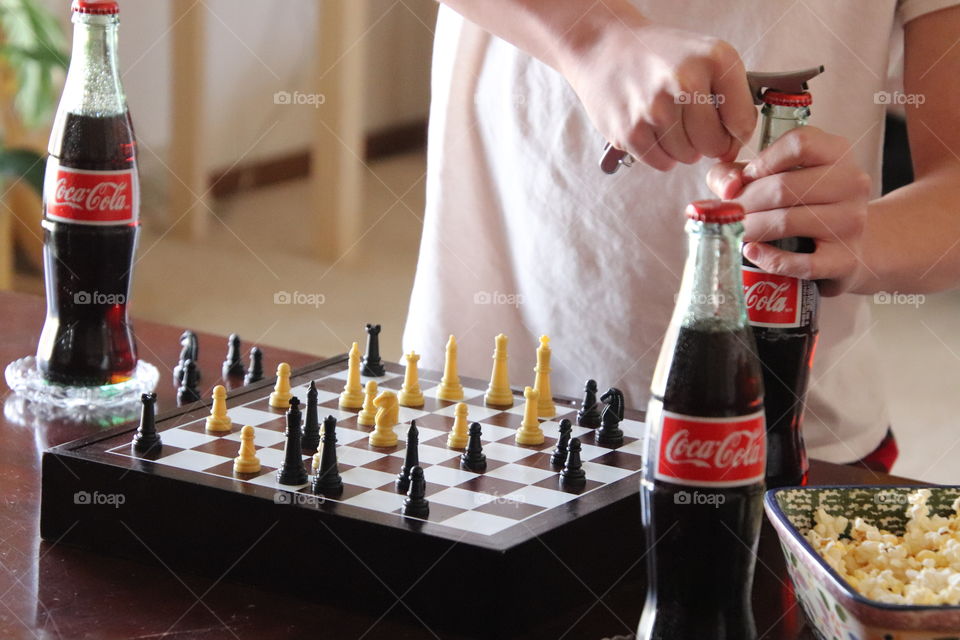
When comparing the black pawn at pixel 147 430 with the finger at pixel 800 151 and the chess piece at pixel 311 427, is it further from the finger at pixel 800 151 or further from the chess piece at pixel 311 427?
the finger at pixel 800 151

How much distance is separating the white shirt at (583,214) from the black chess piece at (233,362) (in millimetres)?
256

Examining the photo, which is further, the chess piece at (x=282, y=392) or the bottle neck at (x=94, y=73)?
the bottle neck at (x=94, y=73)

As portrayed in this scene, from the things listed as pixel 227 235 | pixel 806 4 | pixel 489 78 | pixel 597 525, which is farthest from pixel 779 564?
pixel 227 235

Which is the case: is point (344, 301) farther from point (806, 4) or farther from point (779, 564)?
point (779, 564)

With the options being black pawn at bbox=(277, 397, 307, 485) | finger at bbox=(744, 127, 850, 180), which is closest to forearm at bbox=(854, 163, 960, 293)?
finger at bbox=(744, 127, 850, 180)

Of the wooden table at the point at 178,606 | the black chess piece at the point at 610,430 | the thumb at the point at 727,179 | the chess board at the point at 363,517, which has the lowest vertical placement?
the wooden table at the point at 178,606

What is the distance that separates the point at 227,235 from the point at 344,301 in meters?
0.85

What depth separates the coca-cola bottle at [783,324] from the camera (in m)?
1.02

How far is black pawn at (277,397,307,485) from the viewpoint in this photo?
3.16 ft

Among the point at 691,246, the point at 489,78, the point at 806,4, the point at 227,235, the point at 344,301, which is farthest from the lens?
the point at 227,235

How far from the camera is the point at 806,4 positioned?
1398 mm

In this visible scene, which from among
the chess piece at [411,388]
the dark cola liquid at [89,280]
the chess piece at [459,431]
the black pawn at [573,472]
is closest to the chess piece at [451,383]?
the chess piece at [411,388]

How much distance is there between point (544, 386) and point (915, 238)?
0.42 m

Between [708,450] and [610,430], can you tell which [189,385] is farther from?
[708,450]
